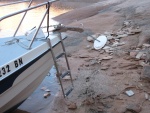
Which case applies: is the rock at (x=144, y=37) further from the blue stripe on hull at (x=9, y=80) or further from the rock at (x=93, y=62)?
the blue stripe on hull at (x=9, y=80)

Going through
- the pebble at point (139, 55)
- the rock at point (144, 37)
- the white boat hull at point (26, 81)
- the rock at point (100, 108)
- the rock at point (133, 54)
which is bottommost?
the rock at point (100, 108)

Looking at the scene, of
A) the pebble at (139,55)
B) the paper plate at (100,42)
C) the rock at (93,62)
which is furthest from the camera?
the paper plate at (100,42)

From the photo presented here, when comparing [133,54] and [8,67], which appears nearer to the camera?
[8,67]

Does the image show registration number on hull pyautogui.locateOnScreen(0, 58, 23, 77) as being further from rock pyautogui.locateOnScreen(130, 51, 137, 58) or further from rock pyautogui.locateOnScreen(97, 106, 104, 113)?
rock pyautogui.locateOnScreen(130, 51, 137, 58)

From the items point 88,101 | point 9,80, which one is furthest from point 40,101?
point 9,80

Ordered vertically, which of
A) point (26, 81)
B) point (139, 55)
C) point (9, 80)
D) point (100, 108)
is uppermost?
point (9, 80)

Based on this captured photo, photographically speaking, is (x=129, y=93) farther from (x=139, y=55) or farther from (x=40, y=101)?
(x=40, y=101)

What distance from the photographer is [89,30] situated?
9.74m

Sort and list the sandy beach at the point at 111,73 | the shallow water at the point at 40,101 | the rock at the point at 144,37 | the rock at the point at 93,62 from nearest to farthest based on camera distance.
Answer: the sandy beach at the point at 111,73
the shallow water at the point at 40,101
the rock at the point at 93,62
the rock at the point at 144,37

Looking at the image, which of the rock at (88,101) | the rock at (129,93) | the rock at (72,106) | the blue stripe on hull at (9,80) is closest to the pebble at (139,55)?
the rock at (129,93)

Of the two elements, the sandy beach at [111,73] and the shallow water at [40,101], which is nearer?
the sandy beach at [111,73]

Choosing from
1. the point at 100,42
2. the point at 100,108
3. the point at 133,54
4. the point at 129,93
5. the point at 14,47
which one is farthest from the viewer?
the point at 100,42

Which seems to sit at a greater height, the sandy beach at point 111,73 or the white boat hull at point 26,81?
the white boat hull at point 26,81

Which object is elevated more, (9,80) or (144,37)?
(9,80)
